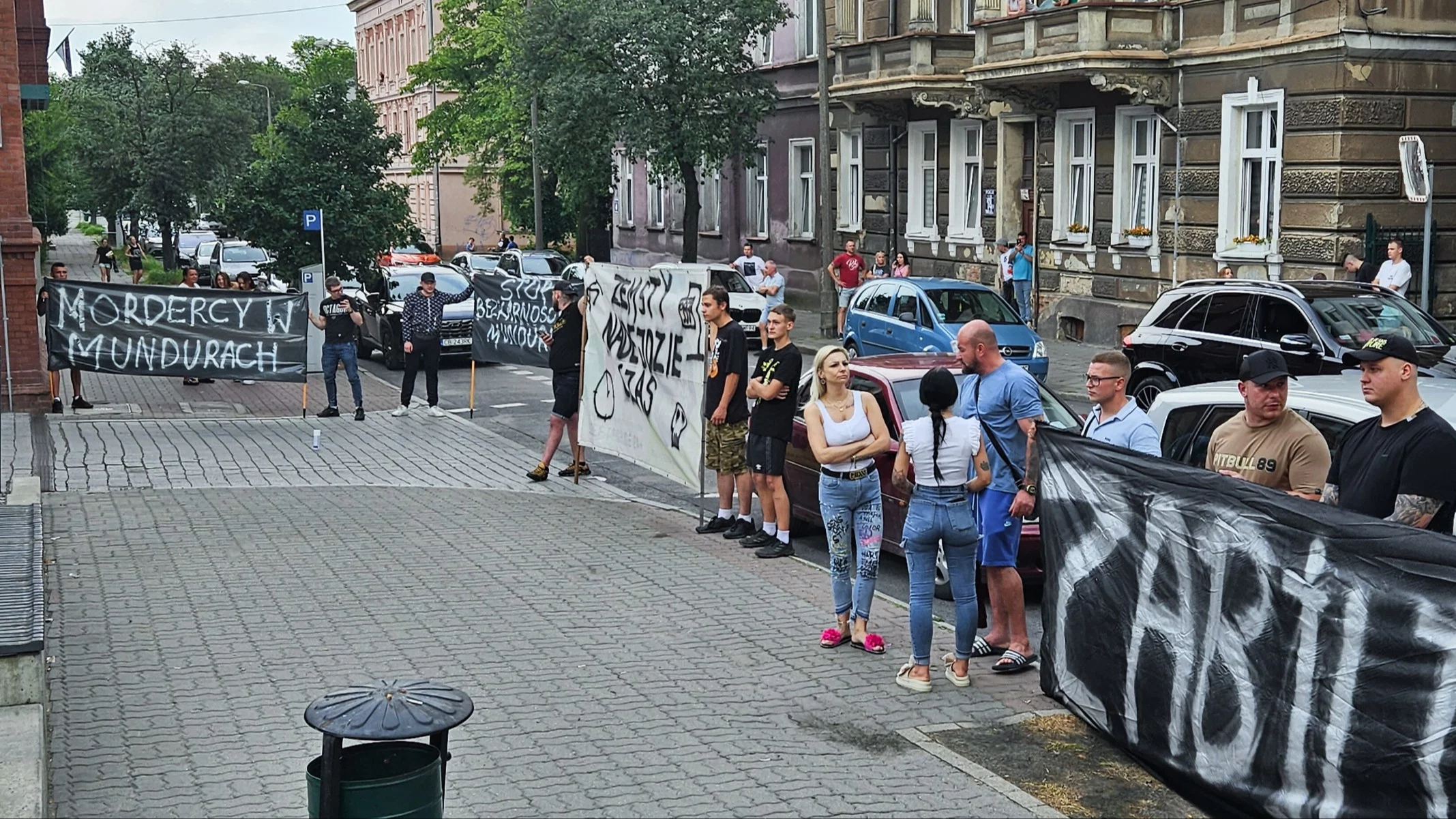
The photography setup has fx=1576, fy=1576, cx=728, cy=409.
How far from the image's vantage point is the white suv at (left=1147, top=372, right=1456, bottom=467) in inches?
325

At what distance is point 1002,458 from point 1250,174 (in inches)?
677

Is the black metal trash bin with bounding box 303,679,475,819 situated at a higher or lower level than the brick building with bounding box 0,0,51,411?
lower

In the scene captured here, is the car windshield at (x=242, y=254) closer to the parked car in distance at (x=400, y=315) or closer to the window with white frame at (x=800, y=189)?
the window with white frame at (x=800, y=189)

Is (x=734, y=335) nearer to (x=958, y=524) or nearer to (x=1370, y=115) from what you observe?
(x=958, y=524)

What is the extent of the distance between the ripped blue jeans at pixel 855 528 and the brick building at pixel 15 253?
13.0 metres

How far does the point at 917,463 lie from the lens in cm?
770

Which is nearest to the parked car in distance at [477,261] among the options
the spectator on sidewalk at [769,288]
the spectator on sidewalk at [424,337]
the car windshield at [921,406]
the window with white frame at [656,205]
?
the spectator on sidewalk at [769,288]

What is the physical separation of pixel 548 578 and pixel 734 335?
7.85ft

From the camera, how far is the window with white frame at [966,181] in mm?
31438

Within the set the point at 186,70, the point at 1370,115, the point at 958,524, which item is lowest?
the point at 958,524

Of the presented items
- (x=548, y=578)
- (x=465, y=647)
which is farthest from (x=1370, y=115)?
(x=465, y=647)

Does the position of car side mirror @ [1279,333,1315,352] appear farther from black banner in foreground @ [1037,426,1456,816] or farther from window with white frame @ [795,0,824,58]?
window with white frame @ [795,0,824,58]

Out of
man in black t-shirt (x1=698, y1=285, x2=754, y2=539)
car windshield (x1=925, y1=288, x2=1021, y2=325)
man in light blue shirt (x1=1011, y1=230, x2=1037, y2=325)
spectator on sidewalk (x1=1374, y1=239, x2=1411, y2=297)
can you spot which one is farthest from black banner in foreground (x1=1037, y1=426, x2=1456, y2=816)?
man in light blue shirt (x1=1011, y1=230, x2=1037, y2=325)

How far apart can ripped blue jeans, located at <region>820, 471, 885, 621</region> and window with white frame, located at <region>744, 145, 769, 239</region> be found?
32.8m
